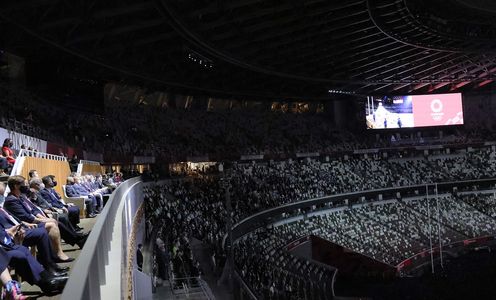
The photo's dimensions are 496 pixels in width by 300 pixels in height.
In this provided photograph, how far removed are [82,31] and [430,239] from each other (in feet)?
77.2

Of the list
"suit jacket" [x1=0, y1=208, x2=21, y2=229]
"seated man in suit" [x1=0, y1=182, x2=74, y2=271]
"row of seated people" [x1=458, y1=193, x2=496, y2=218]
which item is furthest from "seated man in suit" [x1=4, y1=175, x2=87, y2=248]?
"row of seated people" [x1=458, y1=193, x2=496, y2=218]

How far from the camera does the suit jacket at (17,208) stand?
6.14 meters

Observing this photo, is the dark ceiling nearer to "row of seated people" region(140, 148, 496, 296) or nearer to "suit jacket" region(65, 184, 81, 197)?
"row of seated people" region(140, 148, 496, 296)

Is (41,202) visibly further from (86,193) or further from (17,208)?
(86,193)

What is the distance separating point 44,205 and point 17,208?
77.1 inches

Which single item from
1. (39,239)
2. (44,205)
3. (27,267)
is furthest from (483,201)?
(27,267)

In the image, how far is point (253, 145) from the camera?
4200 cm

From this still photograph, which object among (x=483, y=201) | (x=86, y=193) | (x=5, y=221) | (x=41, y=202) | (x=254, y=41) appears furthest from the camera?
(x=483, y=201)

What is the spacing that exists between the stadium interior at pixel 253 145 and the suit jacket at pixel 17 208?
0.03m

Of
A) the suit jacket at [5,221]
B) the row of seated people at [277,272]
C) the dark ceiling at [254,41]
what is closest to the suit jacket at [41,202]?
the suit jacket at [5,221]

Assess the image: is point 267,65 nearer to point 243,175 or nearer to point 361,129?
point 243,175

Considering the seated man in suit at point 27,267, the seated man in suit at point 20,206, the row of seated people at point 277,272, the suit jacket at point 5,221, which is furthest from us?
the row of seated people at point 277,272

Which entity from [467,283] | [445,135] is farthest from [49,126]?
[445,135]

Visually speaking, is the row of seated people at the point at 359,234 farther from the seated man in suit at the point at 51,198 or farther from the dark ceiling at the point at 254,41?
the seated man in suit at the point at 51,198
